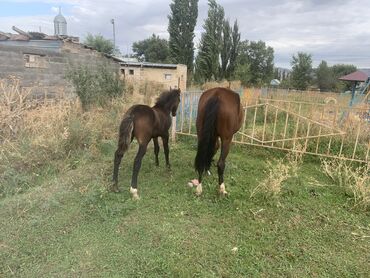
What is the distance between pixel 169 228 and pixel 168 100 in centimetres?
245

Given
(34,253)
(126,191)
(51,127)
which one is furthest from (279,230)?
(51,127)

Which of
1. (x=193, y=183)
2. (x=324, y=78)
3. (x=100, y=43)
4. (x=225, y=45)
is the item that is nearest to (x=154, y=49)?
(x=100, y=43)

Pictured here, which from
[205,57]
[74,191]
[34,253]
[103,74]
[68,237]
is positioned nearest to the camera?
[34,253]

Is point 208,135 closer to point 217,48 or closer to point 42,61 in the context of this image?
point 42,61

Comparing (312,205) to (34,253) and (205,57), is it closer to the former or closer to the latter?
(34,253)

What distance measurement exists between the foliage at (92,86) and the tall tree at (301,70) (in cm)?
3517

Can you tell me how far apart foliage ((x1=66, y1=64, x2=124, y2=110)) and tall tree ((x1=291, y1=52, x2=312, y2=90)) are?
35.2 meters

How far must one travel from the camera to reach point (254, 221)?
3.41m

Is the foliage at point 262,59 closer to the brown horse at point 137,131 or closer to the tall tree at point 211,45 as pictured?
the tall tree at point 211,45

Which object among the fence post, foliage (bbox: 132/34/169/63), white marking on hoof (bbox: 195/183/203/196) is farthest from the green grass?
foliage (bbox: 132/34/169/63)

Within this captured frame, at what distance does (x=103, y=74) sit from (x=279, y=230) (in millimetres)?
7360

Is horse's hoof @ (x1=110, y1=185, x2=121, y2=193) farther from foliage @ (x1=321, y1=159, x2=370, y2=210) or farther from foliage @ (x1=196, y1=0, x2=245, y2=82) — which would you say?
foliage @ (x1=196, y1=0, x2=245, y2=82)

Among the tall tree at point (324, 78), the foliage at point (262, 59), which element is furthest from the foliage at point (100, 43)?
the tall tree at point (324, 78)

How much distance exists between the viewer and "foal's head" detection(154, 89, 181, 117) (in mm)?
4836
